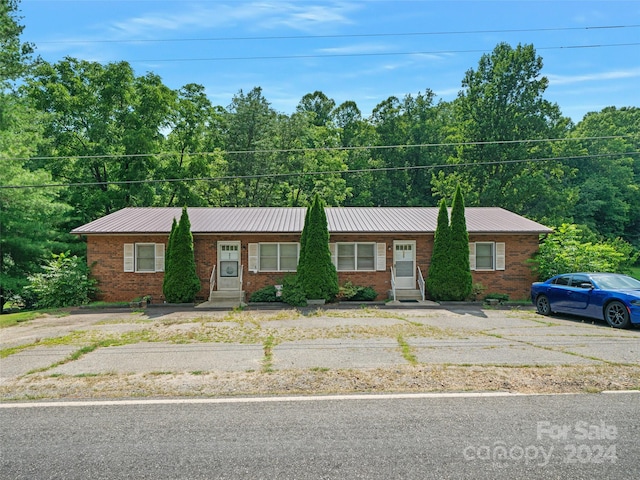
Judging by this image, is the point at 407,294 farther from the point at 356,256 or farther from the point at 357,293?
the point at 356,256

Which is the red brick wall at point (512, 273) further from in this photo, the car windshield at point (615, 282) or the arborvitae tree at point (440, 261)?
the car windshield at point (615, 282)

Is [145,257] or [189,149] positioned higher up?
[189,149]

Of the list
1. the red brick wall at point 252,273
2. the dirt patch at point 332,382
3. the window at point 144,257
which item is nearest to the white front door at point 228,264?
the red brick wall at point 252,273

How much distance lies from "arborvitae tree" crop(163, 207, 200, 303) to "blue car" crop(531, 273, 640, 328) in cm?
1234

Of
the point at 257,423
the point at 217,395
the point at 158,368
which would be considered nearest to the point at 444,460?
the point at 257,423

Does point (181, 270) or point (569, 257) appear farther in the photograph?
point (569, 257)

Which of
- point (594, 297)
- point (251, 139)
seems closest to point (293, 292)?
point (594, 297)

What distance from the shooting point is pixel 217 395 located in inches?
230

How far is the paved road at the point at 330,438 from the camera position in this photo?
3758mm

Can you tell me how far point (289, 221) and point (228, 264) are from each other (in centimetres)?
335

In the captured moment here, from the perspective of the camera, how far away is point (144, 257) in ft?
60.4

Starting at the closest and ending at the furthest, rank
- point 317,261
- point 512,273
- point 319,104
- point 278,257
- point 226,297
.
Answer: point 317,261, point 226,297, point 278,257, point 512,273, point 319,104

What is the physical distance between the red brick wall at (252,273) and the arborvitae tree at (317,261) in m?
1.12

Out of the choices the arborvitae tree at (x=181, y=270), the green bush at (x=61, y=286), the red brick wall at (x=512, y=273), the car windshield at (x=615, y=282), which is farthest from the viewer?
the red brick wall at (x=512, y=273)
